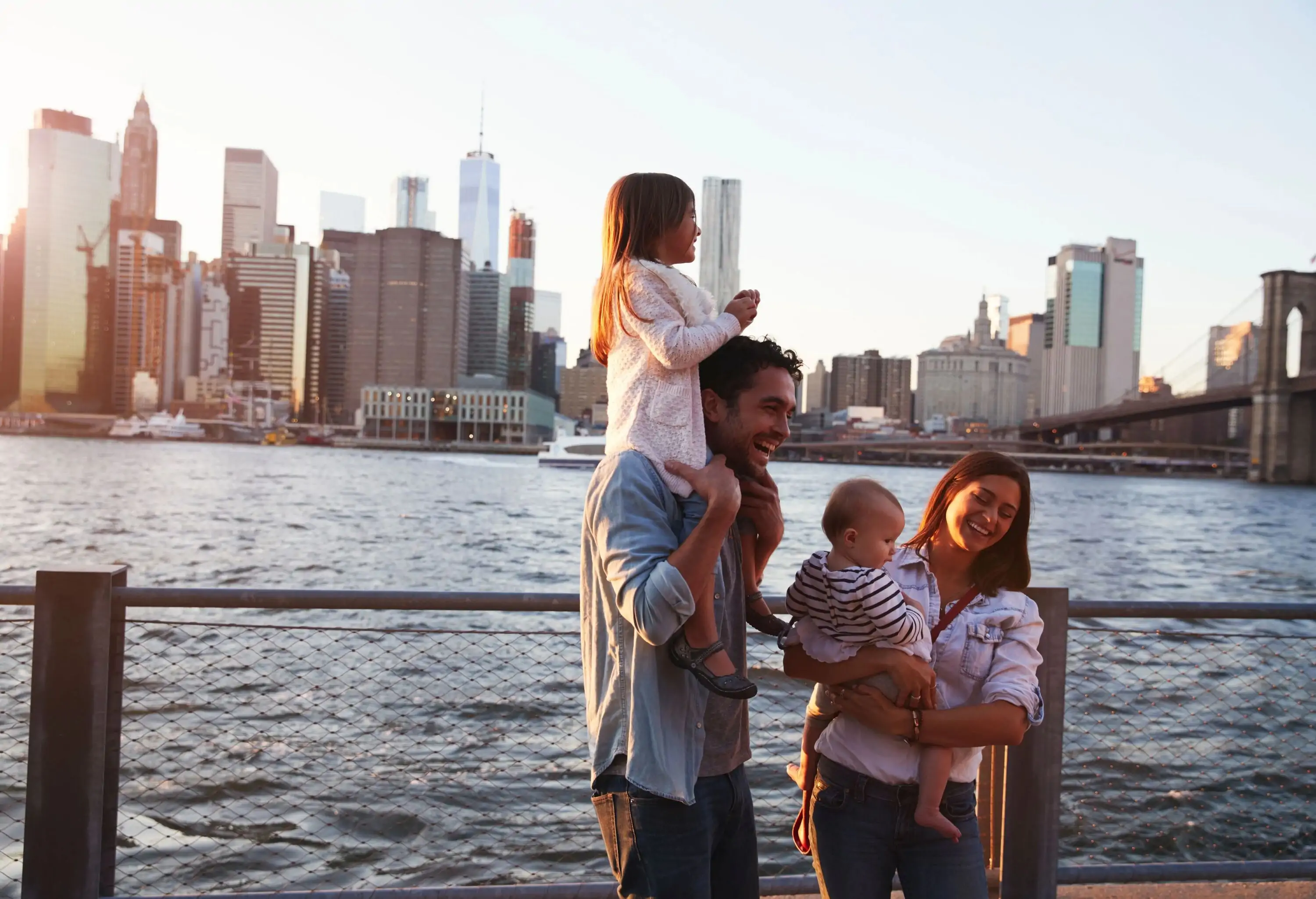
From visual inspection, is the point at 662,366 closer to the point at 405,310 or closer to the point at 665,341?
the point at 665,341

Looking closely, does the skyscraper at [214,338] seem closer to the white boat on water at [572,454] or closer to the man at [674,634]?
the white boat on water at [572,454]

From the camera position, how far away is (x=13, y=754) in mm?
7445

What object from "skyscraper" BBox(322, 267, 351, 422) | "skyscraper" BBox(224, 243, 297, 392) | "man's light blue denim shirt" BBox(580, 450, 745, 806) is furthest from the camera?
"skyscraper" BBox(224, 243, 297, 392)

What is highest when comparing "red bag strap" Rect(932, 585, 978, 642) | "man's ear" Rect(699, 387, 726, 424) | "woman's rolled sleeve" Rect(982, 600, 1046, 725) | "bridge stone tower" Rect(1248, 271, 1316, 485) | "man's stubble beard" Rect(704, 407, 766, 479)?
"bridge stone tower" Rect(1248, 271, 1316, 485)

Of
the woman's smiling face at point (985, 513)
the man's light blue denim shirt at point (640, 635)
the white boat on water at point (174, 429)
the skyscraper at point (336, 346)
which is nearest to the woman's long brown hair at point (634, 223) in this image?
the man's light blue denim shirt at point (640, 635)

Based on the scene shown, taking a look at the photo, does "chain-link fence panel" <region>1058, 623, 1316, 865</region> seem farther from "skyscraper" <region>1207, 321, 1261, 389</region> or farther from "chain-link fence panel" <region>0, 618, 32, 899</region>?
"skyscraper" <region>1207, 321, 1261, 389</region>

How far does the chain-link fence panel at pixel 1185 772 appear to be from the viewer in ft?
21.7

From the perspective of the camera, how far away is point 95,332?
140m

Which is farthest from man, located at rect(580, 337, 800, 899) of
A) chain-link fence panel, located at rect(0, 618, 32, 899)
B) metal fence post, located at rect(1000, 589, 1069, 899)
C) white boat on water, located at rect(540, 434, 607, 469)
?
white boat on water, located at rect(540, 434, 607, 469)

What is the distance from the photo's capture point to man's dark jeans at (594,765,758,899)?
171cm

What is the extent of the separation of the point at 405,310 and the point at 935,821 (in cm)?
15365

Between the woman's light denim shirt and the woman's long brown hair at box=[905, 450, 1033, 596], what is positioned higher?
the woman's long brown hair at box=[905, 450, 1033, 596]

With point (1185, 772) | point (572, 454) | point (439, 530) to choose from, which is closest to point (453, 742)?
point (1185, 772)

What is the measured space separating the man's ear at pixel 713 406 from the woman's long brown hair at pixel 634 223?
19 cm
